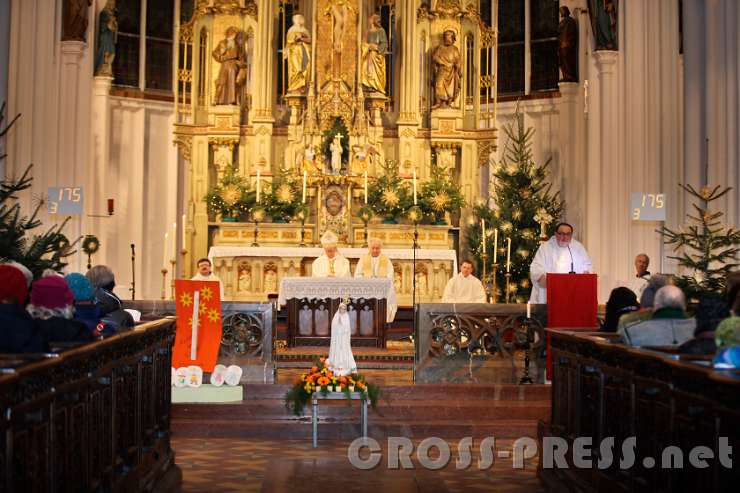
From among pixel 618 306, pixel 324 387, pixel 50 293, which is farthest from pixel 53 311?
pixel 324 387

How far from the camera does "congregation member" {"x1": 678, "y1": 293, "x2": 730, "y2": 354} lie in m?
5.80

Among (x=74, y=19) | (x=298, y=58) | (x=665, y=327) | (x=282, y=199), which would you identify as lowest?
(x=665, y=327)

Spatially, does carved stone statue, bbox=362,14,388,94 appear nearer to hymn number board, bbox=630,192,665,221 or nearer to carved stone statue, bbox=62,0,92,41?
carved stone statue, bbox=62,0,92,41

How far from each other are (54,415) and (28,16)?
41.9 feet

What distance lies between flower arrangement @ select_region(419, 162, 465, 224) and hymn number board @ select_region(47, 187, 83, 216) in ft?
19.7

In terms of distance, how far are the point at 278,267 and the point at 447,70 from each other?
5.01m

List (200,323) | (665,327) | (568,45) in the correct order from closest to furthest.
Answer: (665,327), (200,323), (568,45)

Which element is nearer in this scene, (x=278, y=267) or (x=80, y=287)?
(x=80, y=287)

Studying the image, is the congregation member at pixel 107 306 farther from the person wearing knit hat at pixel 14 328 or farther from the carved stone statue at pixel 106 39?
the carved stone statue at pixel 106 39

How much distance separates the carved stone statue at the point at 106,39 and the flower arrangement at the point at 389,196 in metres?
6.00

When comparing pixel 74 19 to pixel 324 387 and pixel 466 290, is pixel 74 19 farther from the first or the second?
pixel 324 387

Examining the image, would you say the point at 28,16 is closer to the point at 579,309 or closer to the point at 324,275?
the point at 324,275

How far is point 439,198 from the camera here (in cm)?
1855

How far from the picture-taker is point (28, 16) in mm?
16500
